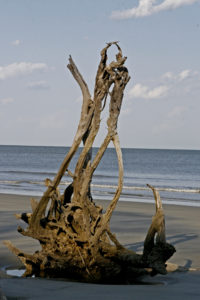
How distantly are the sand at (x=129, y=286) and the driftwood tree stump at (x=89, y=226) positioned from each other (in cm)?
30

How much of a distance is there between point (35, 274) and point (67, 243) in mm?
626

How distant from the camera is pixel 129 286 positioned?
264 inches

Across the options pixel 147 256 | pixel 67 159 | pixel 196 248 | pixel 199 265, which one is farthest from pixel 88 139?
pixel 196 248

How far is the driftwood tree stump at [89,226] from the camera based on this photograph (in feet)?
22.5

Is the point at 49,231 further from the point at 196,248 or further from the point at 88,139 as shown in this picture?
the point at 196,248

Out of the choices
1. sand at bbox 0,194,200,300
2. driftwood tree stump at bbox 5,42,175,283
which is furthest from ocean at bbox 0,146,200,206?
driftwood tree stump at bbox 5,42,175,283

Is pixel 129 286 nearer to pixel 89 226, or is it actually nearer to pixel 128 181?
A: pixel 89 226

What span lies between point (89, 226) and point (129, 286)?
899mm

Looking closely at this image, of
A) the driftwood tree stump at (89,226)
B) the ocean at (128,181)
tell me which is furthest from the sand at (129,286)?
the ocean at (128,181)

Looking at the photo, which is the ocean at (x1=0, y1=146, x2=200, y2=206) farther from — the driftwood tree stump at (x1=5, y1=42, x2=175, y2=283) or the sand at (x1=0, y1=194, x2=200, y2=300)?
the driftwood tree stump at (x1=5, y1=42, x2=175, y2=283)

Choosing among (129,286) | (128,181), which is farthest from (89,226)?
(128,181)

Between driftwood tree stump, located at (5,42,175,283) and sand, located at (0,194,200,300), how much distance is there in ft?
0.99

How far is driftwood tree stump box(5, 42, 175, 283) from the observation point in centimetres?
687

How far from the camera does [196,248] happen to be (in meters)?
9.84
